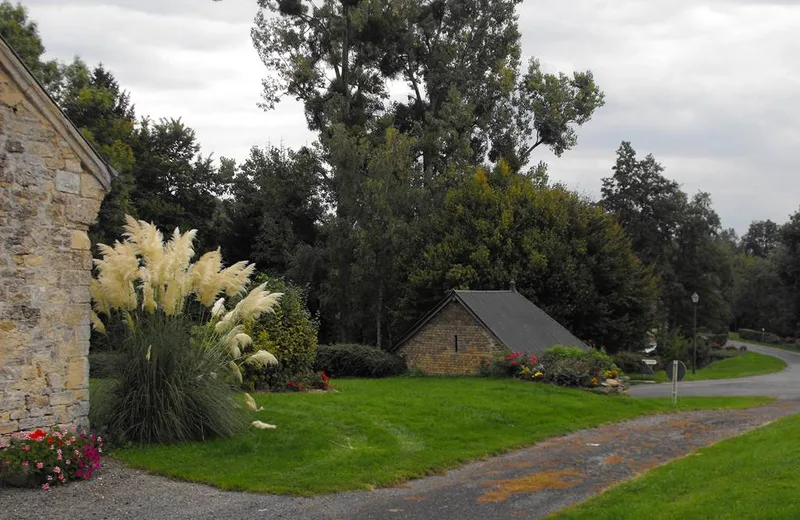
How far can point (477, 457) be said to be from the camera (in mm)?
12891

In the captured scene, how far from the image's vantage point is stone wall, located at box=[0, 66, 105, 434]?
10242 mm

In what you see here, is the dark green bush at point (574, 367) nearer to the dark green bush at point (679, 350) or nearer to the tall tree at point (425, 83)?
the tall tree at point (425, 83)

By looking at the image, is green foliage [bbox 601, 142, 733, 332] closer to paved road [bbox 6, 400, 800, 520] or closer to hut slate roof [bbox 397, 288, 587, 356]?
hut slate roof [bbox 397, 288, 587, 356]

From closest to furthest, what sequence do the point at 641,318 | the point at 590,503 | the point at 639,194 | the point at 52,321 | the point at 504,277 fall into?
1. the point at 590,503
2. the point at 52,321
3. the point at 504,277
4. the point at 641,318
5. the point at 639,194

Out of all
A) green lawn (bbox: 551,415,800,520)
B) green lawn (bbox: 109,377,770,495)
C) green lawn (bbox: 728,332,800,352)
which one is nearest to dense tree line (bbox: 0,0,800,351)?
green lawn (bbox: 109,377,770,495)

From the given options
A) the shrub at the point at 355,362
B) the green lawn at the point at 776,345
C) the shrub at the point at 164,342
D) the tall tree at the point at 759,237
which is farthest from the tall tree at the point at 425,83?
the tall tree at the point at 759,237

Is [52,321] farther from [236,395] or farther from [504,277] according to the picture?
[504,277]

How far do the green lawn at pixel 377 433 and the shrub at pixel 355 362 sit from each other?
558 cm

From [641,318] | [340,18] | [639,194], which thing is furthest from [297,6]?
[639,194]

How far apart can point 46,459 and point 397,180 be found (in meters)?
27.7

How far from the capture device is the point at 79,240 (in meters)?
11.1

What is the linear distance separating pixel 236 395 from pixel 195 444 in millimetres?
1852

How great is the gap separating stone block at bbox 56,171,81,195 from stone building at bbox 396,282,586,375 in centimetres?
1666

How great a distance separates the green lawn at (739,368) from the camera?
141 feet
